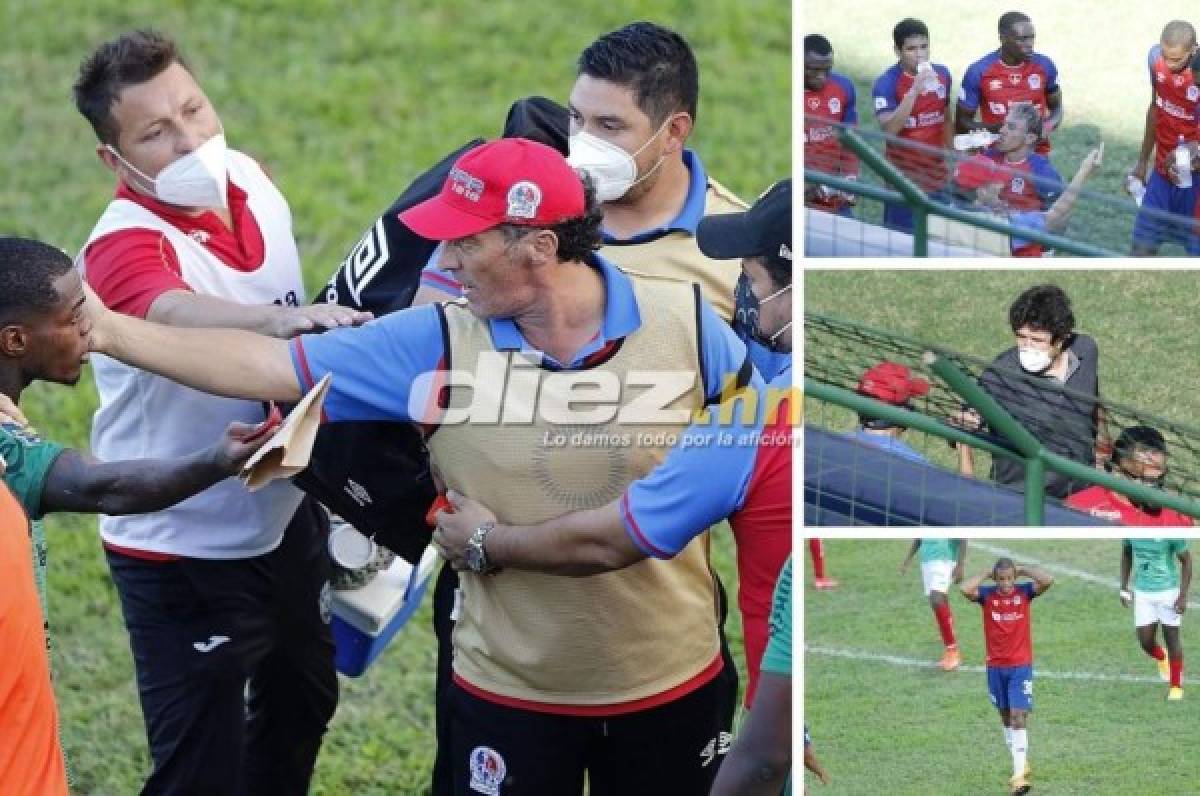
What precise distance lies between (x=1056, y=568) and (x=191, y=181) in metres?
2.17

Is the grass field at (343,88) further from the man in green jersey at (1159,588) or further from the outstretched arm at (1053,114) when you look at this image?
the man in green jersey at (1159,588)

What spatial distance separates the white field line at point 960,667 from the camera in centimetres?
348

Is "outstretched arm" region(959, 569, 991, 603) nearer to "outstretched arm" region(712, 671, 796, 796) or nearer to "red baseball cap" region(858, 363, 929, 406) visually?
"red baseball cap" region(858, 363, 929, 406)

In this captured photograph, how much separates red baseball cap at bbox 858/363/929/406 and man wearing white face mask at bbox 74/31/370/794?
172 cm

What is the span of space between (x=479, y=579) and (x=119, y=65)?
1.51 meters

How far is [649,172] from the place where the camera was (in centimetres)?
473

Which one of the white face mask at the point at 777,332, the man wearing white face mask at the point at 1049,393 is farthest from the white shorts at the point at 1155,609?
the white face mask at the point at 777,332

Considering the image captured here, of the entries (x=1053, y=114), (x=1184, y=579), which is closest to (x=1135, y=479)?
(x=1184, y=579)

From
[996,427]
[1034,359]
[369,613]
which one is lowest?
[369,613]

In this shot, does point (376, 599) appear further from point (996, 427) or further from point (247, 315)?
point (996, 427)

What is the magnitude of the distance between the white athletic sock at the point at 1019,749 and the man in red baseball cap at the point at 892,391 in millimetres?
498

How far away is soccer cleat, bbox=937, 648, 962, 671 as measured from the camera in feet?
11.4

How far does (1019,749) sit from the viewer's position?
139 inches

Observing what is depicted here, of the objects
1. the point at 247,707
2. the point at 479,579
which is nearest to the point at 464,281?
the point at 479,579
